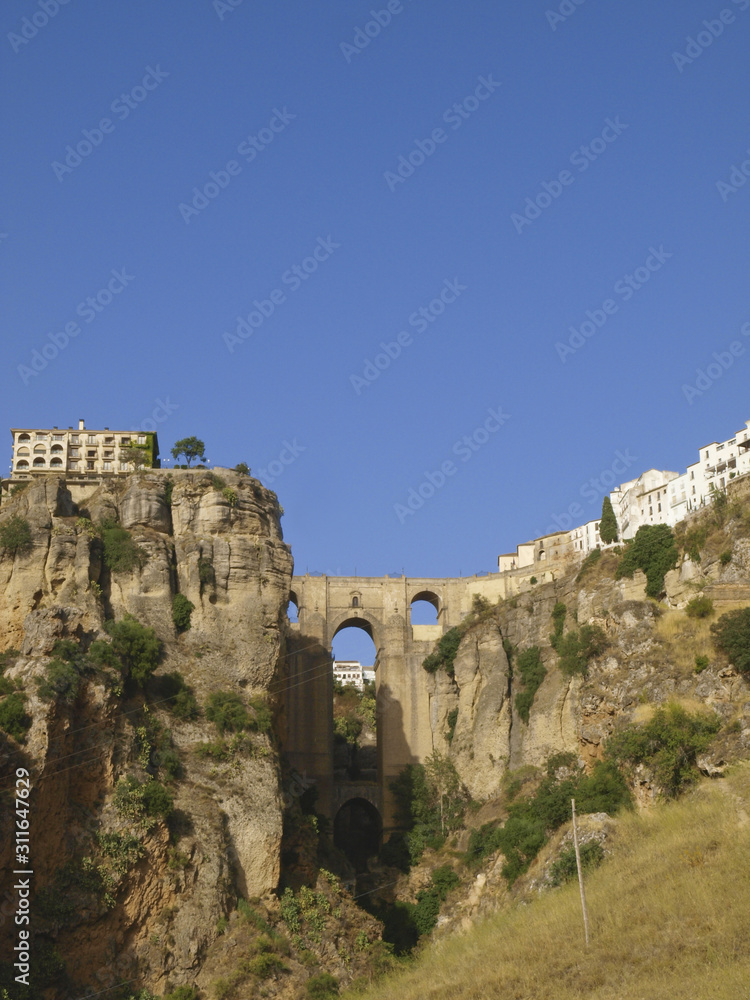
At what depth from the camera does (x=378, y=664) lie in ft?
263

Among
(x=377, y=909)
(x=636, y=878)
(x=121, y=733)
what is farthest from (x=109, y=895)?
(x=377, y=909)

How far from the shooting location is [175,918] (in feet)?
141

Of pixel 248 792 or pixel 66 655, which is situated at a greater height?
pixel 66 655

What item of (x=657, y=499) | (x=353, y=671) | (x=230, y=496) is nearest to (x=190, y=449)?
(x=230, y=496)

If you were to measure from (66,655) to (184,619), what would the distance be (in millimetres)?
8566

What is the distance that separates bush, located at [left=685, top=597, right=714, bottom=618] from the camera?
5872cm

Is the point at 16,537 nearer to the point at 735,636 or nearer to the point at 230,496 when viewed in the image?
the point at 230,496

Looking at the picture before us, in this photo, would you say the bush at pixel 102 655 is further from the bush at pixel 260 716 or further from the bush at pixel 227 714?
the bush at pixel 260 716

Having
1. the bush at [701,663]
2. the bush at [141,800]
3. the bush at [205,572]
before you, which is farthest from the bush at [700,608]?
the bush at [141,800]

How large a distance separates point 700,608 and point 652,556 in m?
8.47

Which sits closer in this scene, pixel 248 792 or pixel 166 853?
pixel 166 853

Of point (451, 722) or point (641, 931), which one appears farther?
point (451, 722)

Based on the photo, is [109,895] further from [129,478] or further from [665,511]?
[665,511]

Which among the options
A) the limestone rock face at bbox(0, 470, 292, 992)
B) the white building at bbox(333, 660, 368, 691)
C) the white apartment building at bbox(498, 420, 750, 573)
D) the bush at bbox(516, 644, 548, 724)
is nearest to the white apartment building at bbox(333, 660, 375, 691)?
the white building at bbox(333, 660, 368, 691)
